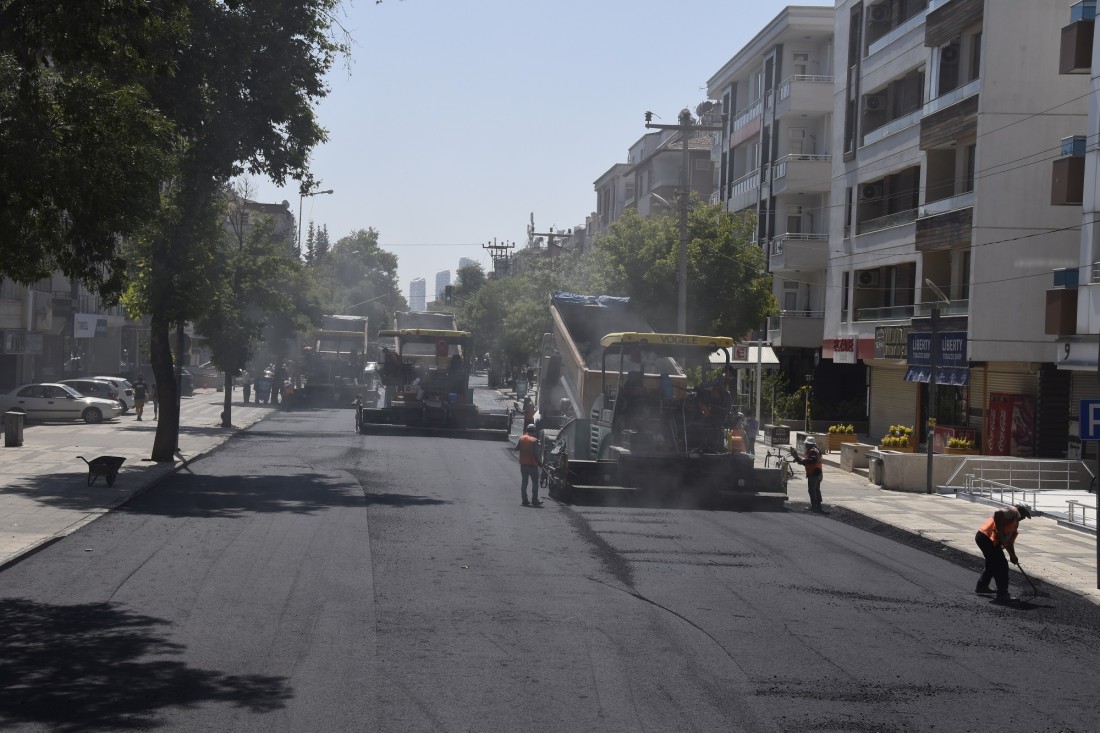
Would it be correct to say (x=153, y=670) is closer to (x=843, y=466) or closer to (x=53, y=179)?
(x=53, y=179)

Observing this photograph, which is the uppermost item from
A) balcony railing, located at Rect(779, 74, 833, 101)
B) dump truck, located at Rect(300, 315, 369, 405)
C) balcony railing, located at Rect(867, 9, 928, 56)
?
balcony railing, located at Rect(779, 74, 833, 101)

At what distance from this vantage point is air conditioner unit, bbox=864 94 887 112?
123ft

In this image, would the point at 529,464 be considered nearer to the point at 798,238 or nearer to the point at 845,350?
the point at 845,350

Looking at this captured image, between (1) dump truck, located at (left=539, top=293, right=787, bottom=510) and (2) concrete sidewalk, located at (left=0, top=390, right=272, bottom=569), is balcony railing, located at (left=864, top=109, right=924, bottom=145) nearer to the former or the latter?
(1) dump truck, located at (left=539, top=293, right=787, bottom=510)

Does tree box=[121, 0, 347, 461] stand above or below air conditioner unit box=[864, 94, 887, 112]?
below

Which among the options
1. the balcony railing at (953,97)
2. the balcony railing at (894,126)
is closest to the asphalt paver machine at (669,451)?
the balcony railing at (953,97)

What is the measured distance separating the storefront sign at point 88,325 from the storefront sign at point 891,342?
116 ft

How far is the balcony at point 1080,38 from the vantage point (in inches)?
966

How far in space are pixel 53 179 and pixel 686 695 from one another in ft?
25.4

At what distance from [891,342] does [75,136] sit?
89.8 feet

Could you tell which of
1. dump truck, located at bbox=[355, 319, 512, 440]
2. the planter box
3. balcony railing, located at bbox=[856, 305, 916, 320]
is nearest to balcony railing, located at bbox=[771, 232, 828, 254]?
balcony railing, located at bbox=[856, 305, 916, 320]

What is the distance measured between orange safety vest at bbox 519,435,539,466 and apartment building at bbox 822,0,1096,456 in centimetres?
897

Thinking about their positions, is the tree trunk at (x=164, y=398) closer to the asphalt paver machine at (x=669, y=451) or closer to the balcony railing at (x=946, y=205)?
the asphalt paver machine at (x=669, y=451)

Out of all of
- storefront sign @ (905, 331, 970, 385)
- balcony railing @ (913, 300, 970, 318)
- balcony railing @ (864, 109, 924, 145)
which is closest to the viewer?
storefront sign @ (905, 331, 970, 385)
